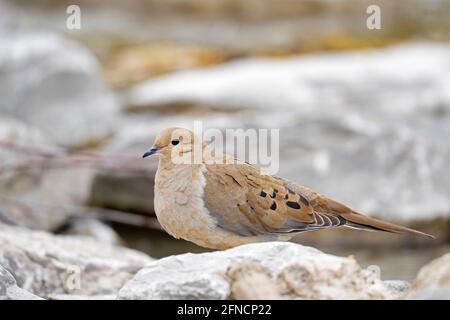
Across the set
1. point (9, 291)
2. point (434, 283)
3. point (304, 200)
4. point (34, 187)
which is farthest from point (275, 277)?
point (34, 187)

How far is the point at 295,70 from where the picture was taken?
13.0 meters

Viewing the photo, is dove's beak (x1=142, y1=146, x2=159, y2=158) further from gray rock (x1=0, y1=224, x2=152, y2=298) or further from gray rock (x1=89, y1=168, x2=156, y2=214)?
gray rock (x1=89, y1=168, x2=156, y2=214)

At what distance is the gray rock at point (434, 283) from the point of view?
3.59m

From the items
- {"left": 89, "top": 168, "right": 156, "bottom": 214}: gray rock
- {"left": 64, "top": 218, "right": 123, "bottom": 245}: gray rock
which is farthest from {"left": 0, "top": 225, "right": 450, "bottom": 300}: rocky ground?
{"left": 89, "top": 168, "right": 156, "bottom": 214}: gray rock

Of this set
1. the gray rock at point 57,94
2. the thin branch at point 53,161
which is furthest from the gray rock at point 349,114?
the thin branch at point 53,161

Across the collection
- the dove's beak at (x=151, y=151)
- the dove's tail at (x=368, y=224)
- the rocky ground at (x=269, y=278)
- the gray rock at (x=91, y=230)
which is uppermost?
the dove's beak at (x=151, y=151)

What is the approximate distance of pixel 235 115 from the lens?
11.6 meters

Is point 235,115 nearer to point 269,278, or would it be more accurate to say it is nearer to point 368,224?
point 368,224

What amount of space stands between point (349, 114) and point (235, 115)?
155 cm

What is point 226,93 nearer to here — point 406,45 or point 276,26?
point 406,45

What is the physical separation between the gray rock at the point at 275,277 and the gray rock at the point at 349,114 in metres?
5.32

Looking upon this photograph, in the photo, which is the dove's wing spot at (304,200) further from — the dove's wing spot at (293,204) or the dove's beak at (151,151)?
the dove's beak at (151,151)

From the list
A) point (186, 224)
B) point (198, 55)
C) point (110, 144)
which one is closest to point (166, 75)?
point (198, 55)

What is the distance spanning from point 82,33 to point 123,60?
2.09 meters
